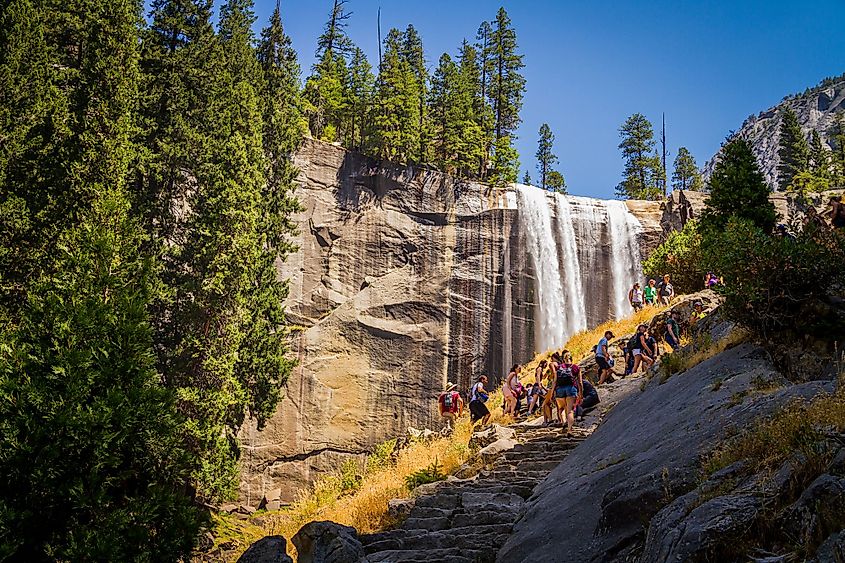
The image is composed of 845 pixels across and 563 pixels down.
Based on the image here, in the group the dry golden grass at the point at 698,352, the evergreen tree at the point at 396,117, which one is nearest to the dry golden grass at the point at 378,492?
the dry golden grass at the point at 698,352

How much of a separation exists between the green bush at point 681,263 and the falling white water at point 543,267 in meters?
6.91

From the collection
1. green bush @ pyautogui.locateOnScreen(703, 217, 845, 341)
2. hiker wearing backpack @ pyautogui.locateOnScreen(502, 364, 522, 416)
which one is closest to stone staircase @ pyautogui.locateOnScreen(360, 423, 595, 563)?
green bush @ pyautogui.locateOnScreen(703, 217, 845, 341)

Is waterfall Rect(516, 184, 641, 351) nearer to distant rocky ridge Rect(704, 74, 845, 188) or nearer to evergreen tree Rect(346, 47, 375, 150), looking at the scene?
evergreen tree Rect(346, 47, 375, 150)

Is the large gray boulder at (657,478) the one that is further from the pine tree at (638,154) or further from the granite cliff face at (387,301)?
the pine tree at (638,154)

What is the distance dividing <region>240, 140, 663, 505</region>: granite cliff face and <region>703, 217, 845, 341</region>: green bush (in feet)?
80.3

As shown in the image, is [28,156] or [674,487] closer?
[674,487]

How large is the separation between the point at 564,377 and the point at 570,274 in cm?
2429

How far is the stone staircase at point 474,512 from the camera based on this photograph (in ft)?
32.8

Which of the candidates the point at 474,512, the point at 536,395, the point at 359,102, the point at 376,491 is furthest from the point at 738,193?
A: the point at 359,102

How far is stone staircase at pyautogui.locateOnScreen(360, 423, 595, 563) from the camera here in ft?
32.8

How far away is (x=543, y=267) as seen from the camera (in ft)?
126

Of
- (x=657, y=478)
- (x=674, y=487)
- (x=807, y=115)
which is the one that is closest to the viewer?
(x=674, y=487)

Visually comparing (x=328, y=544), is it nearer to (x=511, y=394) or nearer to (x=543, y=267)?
(x=511, y=394)

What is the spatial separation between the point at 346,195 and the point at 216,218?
15015 millimetres
